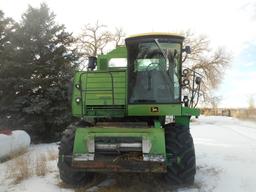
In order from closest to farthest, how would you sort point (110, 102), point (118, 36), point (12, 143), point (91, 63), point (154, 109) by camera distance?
1. point (154, 109)
2. point (110, 102)
3. point (91, 63)
4. point (12, 143)
5. point (118, 36)

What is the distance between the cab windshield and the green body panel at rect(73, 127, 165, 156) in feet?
3.67

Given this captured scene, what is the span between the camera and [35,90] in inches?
748

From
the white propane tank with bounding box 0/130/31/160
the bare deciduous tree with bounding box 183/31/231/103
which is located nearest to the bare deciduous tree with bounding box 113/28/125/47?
the bare deciduous tree with bounding box 183/31/231/103

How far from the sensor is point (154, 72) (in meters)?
9.22

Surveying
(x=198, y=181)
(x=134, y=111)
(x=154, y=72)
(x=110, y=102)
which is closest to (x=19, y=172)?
(x=110, y=102)

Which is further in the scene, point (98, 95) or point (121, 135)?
point (98, 95)

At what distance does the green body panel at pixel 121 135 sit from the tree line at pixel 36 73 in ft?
32.0

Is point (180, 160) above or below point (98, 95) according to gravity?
below

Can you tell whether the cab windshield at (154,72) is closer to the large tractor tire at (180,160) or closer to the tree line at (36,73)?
the large tractor tire at (180,160)

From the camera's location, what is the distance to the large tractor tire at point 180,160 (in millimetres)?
8392

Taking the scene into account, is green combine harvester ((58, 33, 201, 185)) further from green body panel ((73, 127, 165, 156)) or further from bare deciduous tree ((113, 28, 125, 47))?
bare deciduous tree ((113, 28, 125, 47))

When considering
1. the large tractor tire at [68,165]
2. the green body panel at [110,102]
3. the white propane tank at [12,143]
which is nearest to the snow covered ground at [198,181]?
the large tractor tire at [68,165]

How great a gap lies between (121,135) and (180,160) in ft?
4.26

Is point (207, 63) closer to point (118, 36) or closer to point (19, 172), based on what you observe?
point (118, 36)
